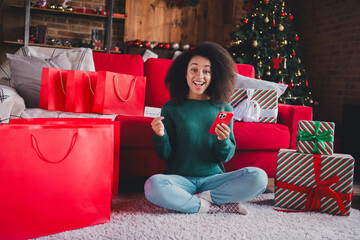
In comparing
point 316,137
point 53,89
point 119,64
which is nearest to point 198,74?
point 316,137

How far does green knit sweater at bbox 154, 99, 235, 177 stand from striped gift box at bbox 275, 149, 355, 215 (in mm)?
330

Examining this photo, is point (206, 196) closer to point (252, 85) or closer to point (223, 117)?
point (223, 117)

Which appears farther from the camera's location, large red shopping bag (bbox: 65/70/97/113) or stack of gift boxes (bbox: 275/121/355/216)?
large red shopping bag (bbox: 65/70/97/113)

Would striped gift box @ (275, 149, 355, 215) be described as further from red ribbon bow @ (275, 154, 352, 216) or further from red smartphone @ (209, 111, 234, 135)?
red smartphone @ (209, 111, 234, 135)

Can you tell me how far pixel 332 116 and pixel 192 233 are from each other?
3274mm

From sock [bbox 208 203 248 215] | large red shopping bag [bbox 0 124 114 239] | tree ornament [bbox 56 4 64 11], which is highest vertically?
tree ornament [bbox 56 4 64 11]

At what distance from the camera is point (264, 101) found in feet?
6.96

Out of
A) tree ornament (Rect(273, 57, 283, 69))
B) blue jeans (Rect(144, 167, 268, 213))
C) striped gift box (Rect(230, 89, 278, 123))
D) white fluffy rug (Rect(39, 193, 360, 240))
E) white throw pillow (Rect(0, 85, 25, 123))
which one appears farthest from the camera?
tree ornament (Rect(273, 57, 283, 69))

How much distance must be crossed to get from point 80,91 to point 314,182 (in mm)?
1428

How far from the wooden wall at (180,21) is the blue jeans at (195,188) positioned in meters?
3.70

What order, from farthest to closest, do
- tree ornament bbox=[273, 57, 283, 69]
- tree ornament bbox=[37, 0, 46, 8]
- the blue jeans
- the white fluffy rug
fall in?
tree ornament bbox=[37, 0, 46, 8] → tree ornament bbox=[273, 57, 283, 69] → the blue jeans → the white fluffy rug

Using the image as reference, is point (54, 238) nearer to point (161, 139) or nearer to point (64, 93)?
point (161, 139)

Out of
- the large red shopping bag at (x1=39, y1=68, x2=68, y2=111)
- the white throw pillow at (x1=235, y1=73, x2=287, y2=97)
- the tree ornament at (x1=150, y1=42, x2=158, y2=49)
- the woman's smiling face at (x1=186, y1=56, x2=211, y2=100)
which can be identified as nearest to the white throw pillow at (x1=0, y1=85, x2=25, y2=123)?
the large red shopping bag at (x1=39, y1=68, x2=68, y2=111)

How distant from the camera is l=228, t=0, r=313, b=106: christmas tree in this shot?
3699mm
